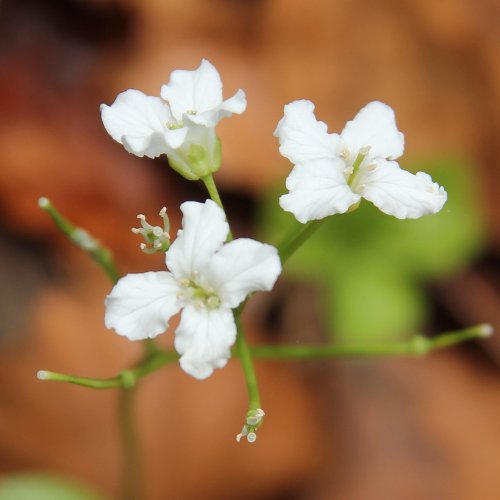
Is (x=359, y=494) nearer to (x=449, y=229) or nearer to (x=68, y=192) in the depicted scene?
(x=449, y=229)

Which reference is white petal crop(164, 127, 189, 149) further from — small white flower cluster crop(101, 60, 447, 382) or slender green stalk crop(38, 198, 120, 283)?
slender green stalk crop(38, 198, 120, 283)

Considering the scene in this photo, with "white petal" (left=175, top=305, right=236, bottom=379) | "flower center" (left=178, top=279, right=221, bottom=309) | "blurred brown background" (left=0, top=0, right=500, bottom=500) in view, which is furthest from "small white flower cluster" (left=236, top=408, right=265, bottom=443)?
"blurred brown background" (left=0, top=0, right=500, bottom=500)

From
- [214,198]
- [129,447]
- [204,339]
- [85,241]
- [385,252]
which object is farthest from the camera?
[385,252]

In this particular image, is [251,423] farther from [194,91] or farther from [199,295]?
[194,91]

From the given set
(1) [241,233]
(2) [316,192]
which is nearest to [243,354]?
(2) [316,192]

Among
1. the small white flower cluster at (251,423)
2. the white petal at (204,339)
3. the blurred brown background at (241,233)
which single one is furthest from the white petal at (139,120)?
the blurred brown background at (241,233)

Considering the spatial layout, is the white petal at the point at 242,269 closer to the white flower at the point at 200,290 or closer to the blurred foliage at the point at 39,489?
the white flower at the point at 200,290
